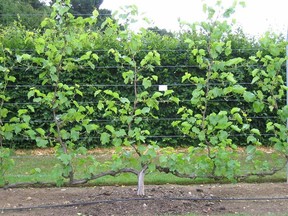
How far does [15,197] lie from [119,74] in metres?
4.09

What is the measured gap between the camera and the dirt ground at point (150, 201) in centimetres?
477

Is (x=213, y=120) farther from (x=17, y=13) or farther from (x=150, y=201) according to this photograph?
(x=17, y=13)

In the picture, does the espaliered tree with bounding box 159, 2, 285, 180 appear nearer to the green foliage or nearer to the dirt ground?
the dirt ground

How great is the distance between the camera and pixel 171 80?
884cm

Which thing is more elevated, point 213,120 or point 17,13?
point 17,13

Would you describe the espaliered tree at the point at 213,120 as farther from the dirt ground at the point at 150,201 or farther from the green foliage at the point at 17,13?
the green foliage at the point at 17,13

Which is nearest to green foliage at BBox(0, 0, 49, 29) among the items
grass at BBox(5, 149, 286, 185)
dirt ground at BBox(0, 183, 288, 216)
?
grass at BBox(5, 149, 286, 185)

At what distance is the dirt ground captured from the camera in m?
4.77

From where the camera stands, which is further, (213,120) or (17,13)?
(17,13)

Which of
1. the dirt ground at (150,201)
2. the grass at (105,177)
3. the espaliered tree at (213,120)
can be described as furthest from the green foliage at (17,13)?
the espaliered tree at (213,120)

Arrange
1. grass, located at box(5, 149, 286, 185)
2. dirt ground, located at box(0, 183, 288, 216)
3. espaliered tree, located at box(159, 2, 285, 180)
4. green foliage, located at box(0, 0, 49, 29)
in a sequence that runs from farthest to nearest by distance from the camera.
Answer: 1. green foliage, located at box(0, 0, 49, 29)
2. grass, located at box(5, 149, 286, 185)
3. espaliered tree, located at box(159, 2, 285, 180)
4. dirt ground, located at box(0, 183, 288, 216)

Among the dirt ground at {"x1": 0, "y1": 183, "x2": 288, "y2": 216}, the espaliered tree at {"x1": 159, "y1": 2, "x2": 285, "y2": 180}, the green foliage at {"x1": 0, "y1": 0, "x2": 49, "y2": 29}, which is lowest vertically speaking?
the dirt ground at {"x1": 0, "y1": 183, "x2": 288, "y2": 216}

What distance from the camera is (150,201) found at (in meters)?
4.98

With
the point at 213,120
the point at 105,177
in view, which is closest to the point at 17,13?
the point at 105,177
